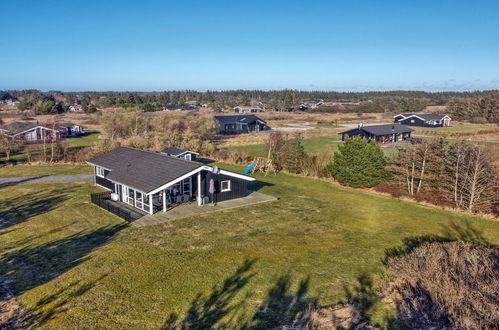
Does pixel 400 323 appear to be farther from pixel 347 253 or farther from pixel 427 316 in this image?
pixel 347 253

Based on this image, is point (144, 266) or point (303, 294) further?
point (144, 266)

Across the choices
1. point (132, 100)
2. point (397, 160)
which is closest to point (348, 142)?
point (397, 160)

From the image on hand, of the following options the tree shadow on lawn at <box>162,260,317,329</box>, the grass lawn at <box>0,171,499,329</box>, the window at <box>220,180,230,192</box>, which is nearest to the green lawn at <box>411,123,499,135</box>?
the grass lawn at <box>0,171,499,329</box>

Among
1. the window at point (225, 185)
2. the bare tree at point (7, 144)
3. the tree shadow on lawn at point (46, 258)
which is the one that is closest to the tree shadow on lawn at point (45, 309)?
the tree shadow on lawn at point (46, 258)

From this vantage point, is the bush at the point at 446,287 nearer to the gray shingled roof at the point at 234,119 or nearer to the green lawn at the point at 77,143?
the green lawn at the point at 77,143

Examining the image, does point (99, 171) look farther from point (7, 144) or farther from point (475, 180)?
point (475, 180)

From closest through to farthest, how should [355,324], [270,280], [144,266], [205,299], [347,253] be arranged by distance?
[355,324] < [205,299] < [270,280] < [144,266] < [347,253]

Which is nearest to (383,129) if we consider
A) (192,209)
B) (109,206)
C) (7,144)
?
(192,209)
